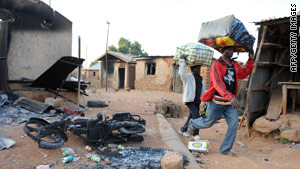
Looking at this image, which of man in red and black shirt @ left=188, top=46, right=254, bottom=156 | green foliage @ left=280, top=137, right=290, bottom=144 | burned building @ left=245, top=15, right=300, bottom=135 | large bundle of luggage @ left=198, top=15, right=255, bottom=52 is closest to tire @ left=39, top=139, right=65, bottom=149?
man in red and black shirt @ left=188, top=46, right=254, bottom=156

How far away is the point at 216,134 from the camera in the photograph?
521cm

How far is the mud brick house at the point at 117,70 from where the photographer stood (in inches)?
784

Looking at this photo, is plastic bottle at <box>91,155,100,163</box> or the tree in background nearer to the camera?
plastic bottle at <box>91,155,100,163</box>

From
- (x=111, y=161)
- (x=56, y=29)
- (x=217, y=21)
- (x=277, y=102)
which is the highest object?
(x=56, y=29)

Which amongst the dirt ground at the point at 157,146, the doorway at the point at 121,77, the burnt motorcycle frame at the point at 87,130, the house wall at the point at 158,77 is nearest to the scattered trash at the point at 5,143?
the dirt ground at the point at 157,146

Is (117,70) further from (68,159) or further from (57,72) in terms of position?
(68,159)

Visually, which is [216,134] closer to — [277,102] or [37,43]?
[277,102]

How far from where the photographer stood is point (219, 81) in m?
3.03

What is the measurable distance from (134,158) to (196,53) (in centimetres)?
224

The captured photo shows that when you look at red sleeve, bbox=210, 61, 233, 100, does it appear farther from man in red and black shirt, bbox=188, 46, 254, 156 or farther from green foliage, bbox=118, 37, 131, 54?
Result: green foliage, bbox=118, 37, 131, 54

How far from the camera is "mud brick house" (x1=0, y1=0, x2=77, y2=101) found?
5715 mm

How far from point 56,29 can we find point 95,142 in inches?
243

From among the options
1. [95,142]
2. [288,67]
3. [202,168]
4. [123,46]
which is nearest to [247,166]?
[202,168]

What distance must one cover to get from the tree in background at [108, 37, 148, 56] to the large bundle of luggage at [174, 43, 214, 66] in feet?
102
